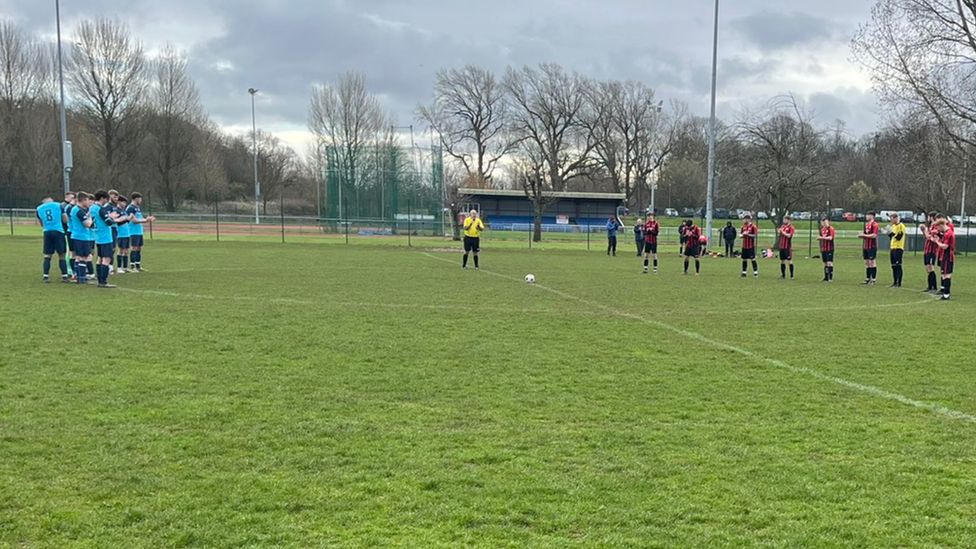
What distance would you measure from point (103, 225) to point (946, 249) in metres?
18.2

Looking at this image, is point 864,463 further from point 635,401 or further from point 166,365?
point 166,365

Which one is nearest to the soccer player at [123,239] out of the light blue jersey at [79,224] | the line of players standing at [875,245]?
the light blue jersey at [79,224]

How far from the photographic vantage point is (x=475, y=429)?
18.4 feet

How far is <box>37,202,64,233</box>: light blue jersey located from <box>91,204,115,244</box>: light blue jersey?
3.42ft

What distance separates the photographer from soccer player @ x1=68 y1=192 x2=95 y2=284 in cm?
1441

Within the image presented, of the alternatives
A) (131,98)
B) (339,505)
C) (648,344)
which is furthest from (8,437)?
(131,98)

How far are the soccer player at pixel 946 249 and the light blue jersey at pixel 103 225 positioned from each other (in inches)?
708

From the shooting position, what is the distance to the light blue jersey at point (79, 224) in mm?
14453

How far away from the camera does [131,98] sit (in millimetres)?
62219

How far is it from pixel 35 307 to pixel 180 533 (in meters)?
9.82

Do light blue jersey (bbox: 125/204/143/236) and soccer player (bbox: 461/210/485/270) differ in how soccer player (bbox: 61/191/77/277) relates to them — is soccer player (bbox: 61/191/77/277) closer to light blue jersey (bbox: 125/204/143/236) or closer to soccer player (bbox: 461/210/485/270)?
light blue jersey (bbox: 125/204/143/236)

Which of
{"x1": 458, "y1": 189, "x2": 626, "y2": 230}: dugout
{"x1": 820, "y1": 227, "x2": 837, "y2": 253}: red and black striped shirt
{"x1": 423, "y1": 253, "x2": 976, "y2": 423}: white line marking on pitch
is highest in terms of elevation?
{"x1": 458, "y1": 189, "x2": 626, "y2": 230}: dugout

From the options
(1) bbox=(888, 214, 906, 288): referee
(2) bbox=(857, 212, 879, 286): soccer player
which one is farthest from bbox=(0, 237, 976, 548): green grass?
(2) bbox=(857, 212, 879, 286): soccer player

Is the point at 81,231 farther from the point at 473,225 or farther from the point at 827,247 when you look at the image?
the point at 827,247
